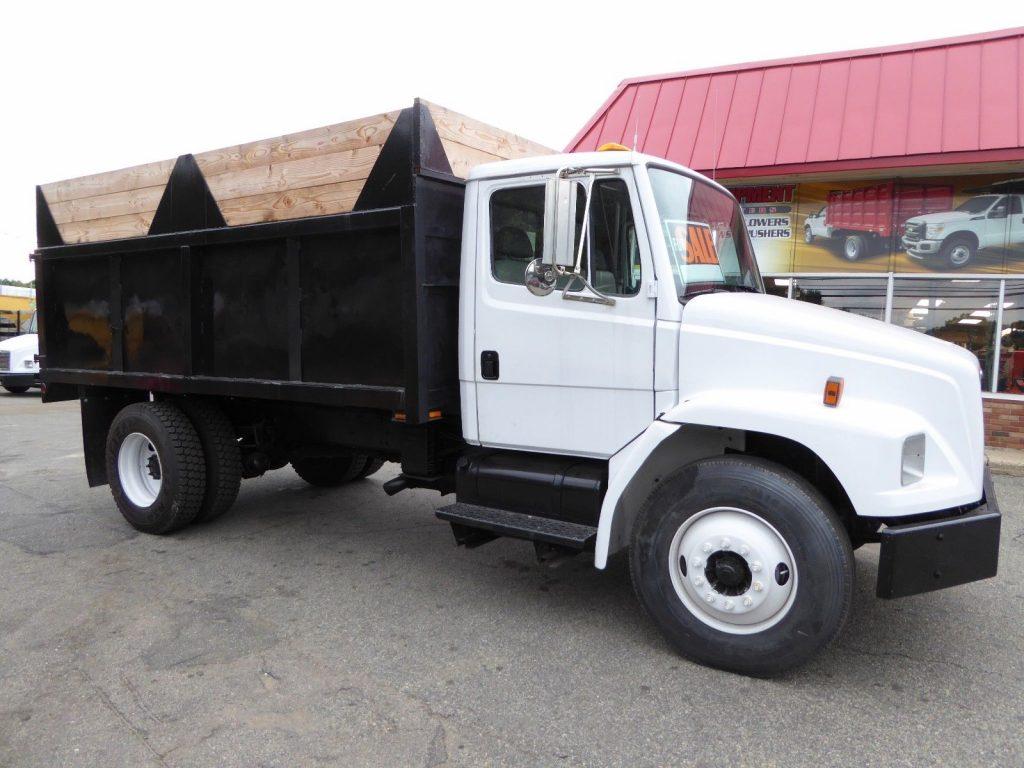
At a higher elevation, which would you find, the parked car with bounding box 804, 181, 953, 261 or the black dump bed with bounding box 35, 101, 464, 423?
the parked car with bounding box 804, 181, 953, 261

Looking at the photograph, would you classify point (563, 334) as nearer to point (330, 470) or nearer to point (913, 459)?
point (913, 459)

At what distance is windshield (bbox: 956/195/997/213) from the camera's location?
8445mm

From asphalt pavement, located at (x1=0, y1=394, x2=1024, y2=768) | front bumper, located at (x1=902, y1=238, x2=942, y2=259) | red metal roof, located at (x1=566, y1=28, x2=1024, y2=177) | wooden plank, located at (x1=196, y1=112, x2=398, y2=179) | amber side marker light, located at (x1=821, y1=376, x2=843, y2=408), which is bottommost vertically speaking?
asphalt pavement, located at (x1=0, y1=394, x2=1024, y2=768)

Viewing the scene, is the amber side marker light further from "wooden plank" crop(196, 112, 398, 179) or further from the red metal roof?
the red metal roof

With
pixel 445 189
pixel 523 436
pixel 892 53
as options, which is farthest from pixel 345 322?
pixel 892 53

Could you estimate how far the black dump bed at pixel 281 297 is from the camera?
412 cm

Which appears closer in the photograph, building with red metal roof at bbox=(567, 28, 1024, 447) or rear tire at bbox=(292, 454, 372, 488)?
rear tire at bbox=(292, 454, 372, 488)

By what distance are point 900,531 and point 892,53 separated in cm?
784

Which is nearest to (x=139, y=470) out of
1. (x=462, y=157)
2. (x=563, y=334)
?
(x=462, y=157)

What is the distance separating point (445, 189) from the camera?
4211mm

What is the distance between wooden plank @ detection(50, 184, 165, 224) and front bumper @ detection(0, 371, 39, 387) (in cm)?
1329

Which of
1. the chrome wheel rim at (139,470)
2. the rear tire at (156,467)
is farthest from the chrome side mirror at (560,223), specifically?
the chrome wheel rim at (139,470)

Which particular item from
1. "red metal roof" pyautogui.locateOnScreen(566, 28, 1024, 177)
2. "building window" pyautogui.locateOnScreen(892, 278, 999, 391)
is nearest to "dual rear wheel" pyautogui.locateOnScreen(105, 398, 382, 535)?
"red metal roof" pyautogui.locateOnScreen(566, 28, 1024, 177)

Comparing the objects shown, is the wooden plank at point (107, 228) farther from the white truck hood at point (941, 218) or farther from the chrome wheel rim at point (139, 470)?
the white truck hood at point (941, 218)
